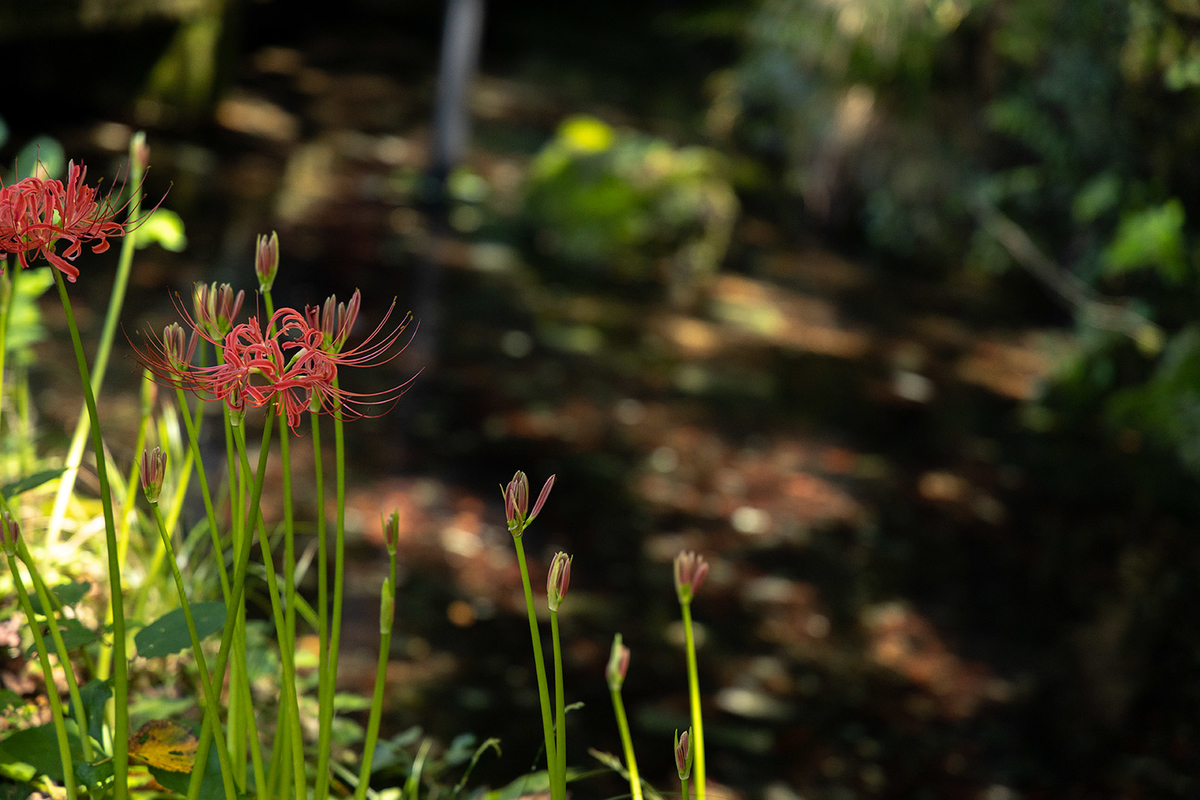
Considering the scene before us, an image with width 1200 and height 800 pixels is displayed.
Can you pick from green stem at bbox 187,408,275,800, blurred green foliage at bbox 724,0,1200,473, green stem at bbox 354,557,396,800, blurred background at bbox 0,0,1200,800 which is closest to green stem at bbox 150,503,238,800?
green stem at bbox 187,408,275,800

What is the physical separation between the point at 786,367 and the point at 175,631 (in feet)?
14.2

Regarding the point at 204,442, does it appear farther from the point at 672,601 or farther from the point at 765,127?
the point at 765,127

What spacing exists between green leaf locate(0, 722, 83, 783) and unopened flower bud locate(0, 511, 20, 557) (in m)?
0.24

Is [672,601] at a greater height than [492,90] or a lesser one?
lesser

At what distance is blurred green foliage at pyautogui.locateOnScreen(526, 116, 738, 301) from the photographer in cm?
618

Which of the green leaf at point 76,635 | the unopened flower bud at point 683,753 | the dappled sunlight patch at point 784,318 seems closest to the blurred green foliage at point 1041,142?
the dappled sunlight patch at point 784,318

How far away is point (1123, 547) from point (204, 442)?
10.4ft

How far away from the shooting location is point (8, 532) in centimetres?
79

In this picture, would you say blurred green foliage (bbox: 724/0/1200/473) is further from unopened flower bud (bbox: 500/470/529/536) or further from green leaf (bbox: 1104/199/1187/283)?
unopened flower bud (bbox: 500/470/529/536)

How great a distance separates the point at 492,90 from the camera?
33.7 ft

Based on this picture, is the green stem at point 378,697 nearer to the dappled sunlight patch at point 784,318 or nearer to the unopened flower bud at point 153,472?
the unopened flower bud at point 153,472

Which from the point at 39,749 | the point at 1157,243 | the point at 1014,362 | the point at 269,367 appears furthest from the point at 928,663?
the point at 1014,362

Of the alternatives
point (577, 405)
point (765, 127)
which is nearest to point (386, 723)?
point (577, 405)

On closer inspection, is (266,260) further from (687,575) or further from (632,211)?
(632,211)
